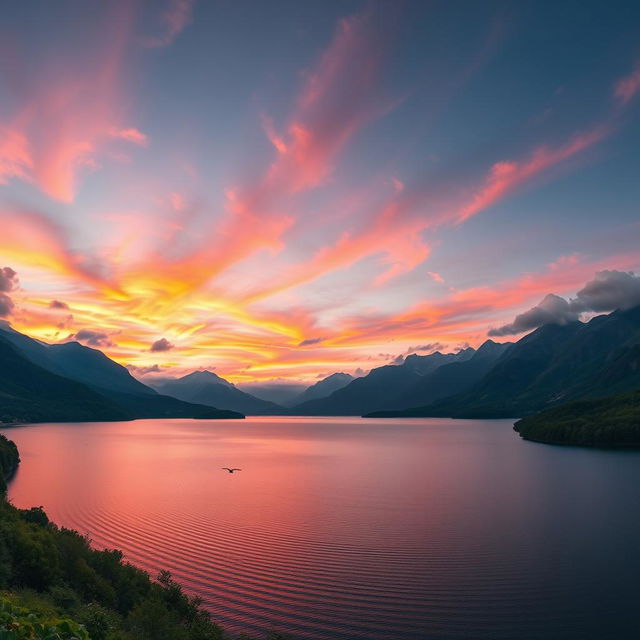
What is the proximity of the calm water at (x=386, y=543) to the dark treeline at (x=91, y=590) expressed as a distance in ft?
24.9

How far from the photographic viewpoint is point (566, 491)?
11269cm

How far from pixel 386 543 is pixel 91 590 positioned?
41.7 m

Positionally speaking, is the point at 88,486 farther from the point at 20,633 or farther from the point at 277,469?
the point at 20,633

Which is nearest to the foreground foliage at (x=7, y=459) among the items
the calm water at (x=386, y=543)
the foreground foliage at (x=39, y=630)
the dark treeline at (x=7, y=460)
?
the dark treeline at (x=7, y=460)

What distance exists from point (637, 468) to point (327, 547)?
124 m

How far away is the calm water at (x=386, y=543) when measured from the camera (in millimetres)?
48000

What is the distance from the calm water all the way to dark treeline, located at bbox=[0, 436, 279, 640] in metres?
7.58

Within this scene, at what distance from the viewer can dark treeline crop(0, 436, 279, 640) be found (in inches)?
1399

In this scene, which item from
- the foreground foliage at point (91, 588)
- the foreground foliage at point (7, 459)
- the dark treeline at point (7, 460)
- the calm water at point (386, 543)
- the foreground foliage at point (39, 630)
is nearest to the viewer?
the foreground foliage at point (39, 630)

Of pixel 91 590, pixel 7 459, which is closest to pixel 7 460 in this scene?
pixel 7 459

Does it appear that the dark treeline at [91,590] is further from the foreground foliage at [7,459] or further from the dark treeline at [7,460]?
the foreground foliage at [7,459]

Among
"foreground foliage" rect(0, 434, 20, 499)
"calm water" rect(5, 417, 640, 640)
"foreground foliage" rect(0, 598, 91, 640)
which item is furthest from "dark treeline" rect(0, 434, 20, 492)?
"foreground foliage" rect(0, 598, 91, 640)

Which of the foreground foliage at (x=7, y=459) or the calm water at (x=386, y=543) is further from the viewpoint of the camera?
the foreground foliage at (x=7, y=459)

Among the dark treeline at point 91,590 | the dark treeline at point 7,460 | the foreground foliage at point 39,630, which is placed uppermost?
the foreground foliage at point 39,630
